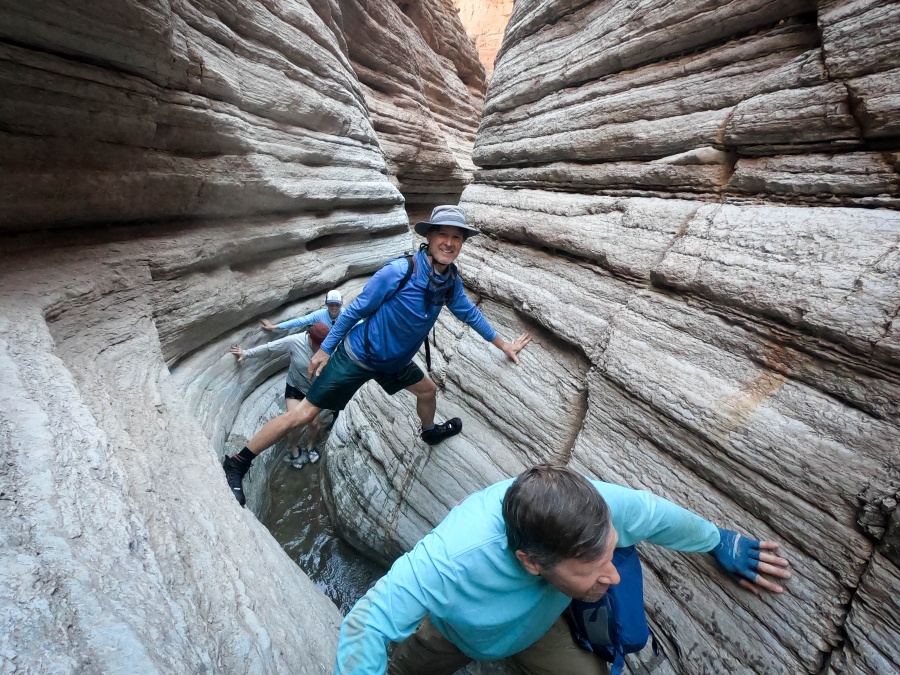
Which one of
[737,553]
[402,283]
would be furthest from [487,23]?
[737,553]

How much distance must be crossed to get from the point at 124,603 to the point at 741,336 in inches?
118

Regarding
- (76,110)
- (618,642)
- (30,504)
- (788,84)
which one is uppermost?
(76,110)

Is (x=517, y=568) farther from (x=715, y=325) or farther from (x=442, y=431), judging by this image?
(x=442, y=431)

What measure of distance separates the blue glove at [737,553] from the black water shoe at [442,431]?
2045 millimetres

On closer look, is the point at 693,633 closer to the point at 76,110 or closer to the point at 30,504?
the point at 30,504

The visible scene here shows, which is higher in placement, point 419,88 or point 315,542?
point 419,88

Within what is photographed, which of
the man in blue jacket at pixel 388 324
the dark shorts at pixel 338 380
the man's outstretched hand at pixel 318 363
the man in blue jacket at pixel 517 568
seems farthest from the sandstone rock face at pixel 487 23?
the man in blue jacket at pixel 517 568

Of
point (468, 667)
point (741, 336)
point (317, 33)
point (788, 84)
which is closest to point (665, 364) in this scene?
point (741, 336)

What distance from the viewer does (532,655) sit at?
6.43 ft

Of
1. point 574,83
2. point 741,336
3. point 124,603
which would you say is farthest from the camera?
point 574,83

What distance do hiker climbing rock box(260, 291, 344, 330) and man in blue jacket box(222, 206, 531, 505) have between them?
1.75 meters

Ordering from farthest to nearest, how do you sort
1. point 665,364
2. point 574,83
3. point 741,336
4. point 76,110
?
point 574,83 → point 76,110 → point 665,364 → point 741,336

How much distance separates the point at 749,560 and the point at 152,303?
14.7 ft

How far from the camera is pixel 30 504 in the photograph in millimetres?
1301
